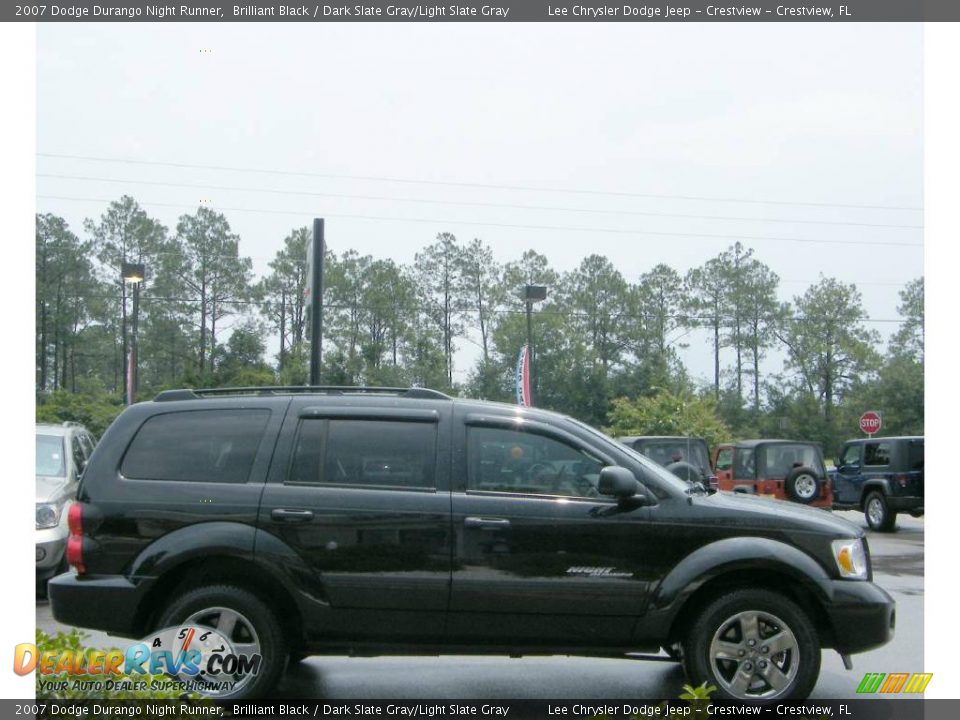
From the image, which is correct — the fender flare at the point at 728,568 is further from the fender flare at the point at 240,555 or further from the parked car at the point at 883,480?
the parked car at the point at 883,480

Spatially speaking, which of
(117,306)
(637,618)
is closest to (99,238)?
(117,306)

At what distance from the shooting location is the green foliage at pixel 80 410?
26.0 metres

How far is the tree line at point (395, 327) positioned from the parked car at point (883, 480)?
10.3 metres

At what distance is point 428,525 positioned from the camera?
578 centimetres

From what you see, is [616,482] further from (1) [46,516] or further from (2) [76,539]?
(1) [46,516]

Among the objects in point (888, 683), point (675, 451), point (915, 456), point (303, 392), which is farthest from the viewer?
point (675, 451)

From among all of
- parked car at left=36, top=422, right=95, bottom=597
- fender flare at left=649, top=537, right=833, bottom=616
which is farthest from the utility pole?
fender flare at left=649, top=537, right=833, bottom=616

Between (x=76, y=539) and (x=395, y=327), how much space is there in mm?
24074

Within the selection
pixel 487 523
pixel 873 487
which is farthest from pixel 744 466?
pixel 487 523

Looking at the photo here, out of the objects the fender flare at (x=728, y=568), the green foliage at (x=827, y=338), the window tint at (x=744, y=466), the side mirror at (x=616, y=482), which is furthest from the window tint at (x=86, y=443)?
the green foliage at (x=827, y=338)

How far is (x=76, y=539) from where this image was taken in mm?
5871

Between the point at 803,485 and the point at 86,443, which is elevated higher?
the point at 86,443
